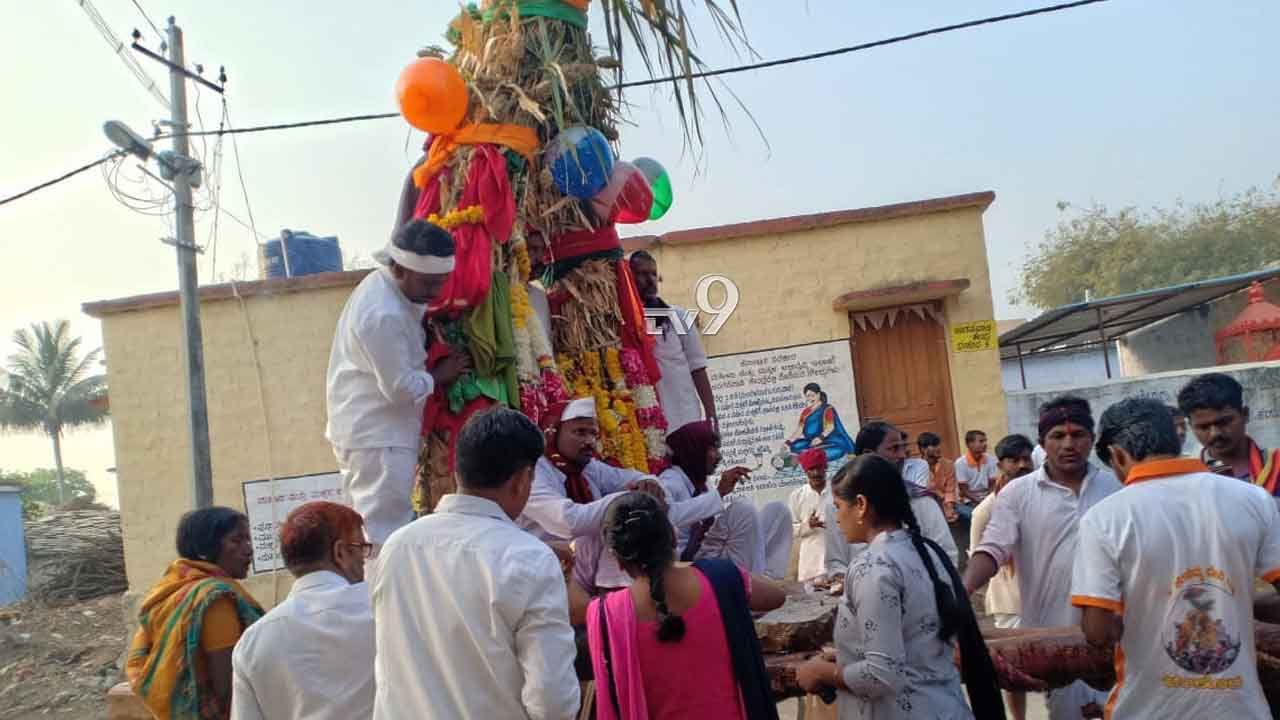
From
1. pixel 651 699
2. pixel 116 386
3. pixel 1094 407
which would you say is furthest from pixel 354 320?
pixel 1094 407

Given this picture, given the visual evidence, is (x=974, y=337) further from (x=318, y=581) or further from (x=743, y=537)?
(x=318, y=581)

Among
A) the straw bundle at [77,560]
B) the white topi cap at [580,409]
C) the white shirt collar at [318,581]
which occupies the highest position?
the white topi cap at [580,409]

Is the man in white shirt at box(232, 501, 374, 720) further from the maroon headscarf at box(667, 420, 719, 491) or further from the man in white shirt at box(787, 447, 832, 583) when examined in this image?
the man in white shirt at box(787, 447, 832, 583)

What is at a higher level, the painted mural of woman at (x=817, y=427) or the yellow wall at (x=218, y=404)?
the yellow wall at (x=218, y=404)

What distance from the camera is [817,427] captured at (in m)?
11.8

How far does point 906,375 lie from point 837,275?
1.35 meters

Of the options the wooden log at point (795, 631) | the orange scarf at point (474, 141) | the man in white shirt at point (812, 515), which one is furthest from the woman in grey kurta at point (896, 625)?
the man in white shirt at point (812, 515)

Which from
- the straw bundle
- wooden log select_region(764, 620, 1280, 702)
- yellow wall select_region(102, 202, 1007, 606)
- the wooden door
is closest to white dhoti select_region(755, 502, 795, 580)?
wooden log select_region(764, 620, 1280, 702)

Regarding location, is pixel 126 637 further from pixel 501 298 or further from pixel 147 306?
pixel 501 298

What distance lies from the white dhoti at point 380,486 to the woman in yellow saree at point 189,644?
569mm

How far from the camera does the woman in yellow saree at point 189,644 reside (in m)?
3.61

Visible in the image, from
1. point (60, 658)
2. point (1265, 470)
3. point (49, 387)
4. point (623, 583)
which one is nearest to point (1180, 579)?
point (1265, 470)

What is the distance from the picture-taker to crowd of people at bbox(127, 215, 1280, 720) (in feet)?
8.45

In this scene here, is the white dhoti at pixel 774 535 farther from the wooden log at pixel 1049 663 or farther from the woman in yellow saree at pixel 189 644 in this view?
the woman in yellow saree at pixel 189 644
